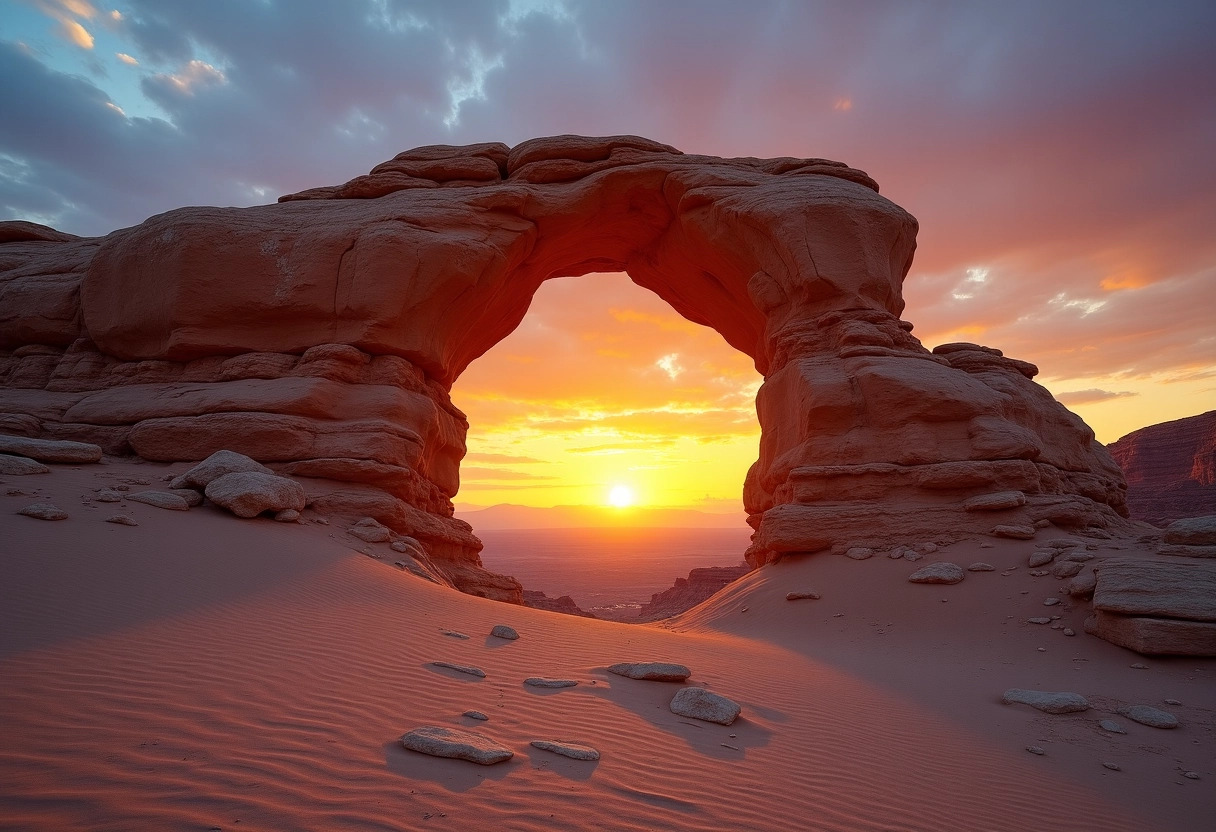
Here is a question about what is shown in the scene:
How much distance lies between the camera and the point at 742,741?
4391 millimetres

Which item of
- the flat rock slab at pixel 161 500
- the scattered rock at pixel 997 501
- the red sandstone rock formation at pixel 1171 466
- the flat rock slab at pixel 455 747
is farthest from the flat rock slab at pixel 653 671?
the red sandstone rock formation at pixel 1171 466

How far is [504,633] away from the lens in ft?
21.2

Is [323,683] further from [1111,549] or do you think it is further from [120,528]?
[1111,549]

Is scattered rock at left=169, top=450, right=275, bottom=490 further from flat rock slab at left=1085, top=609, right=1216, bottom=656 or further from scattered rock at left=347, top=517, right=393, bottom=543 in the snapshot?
flat rock slab at left=1085, top=609, right=1216, bottom=656

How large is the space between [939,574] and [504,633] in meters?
7.59

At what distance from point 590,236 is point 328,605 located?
43.2 ft

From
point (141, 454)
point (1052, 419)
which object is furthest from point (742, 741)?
point (1052, 419)

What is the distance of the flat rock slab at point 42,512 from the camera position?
6.82 meters

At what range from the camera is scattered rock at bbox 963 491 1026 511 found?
1083 centimetres

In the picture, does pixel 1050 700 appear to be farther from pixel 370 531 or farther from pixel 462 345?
pixel 462 345

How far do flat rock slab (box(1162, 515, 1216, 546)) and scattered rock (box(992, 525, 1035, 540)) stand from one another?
6.21 feet

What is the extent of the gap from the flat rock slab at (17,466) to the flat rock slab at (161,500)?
1.84 m

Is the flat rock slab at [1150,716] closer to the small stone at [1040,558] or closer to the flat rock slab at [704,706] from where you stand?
the small stone at [1040,558]

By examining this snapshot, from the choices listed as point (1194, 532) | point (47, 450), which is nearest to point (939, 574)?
point (1194, 532)
